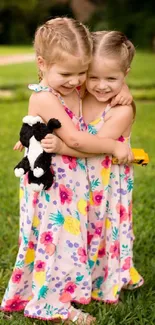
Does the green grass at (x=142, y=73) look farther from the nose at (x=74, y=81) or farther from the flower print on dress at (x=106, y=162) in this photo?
the nose at (x=74, y=81)

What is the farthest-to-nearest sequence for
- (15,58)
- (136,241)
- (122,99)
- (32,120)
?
(15,58) < (136,241) < (122,99) < (32,120)

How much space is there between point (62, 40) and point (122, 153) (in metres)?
0.57

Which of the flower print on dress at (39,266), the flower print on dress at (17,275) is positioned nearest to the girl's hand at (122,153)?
the flower print on dress at (39,266)

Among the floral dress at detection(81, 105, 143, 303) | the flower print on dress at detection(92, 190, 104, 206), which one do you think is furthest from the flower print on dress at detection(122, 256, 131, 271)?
the flower print on dress at detection(92, 190, 104, 206)

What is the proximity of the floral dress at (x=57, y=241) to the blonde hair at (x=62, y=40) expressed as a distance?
0.18 metres

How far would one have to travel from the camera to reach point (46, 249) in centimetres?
273

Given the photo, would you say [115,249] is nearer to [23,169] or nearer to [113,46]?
[23,169]

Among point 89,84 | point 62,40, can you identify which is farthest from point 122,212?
point 62,40

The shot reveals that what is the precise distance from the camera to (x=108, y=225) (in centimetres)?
285

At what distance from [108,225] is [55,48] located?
879mm

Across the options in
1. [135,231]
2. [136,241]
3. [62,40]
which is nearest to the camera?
[62,40]

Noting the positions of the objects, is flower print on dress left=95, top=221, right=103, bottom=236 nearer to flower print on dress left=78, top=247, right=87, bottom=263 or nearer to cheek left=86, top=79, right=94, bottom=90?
flower print on dress left=78, top=247, right=87, bottom=263

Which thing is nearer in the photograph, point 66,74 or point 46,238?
point 66,74

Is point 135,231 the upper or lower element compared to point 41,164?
lower
